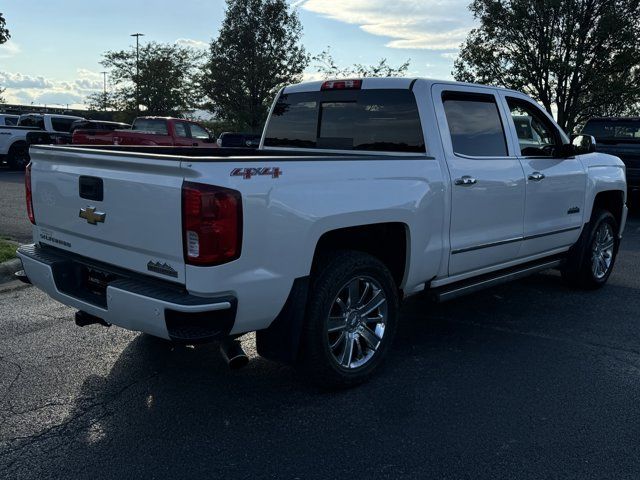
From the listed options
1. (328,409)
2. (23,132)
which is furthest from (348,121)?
(23,132)

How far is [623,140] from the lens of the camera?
12406 mm

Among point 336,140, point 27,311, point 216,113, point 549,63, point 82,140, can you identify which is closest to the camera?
point 336,140

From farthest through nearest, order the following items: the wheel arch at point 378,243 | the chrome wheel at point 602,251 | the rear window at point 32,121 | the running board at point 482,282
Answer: the rear window at point 32,121 → the chrome wheel at point 602,251 → the running board at point 482,282 → the wheel arch at point 378,243

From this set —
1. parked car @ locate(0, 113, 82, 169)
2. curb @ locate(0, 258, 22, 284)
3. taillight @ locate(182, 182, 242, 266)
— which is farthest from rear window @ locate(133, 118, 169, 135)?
taillight @ locate(182, 182, 242, 266)

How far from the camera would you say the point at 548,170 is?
5.21 meters

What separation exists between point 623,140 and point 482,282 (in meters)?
9.52

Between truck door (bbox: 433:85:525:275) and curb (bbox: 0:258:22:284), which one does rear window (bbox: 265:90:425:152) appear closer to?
truck door (bbox: 433:85:525:275)

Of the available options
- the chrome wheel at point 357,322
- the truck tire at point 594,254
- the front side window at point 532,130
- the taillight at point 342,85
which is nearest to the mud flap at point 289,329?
the chrome wheel at point 357,322

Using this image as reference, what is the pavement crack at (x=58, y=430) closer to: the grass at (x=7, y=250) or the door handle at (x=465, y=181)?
the door handle at (x=465, y=181)

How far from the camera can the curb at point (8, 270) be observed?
620 cm

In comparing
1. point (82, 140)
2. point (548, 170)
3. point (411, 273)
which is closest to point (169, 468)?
point (411, 273)

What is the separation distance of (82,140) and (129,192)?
1505 cm

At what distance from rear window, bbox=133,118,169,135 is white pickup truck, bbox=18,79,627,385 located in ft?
43.6

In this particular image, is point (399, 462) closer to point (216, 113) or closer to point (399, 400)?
point (399, 400)
